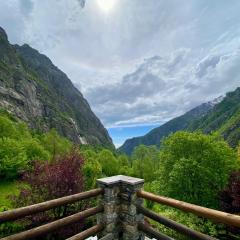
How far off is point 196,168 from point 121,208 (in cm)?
2405

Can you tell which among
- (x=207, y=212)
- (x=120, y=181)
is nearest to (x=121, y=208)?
(x=120, y=181)

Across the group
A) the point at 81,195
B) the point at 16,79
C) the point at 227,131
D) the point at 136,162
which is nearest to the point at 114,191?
the point at 81,195

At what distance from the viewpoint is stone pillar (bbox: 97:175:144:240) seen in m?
7.02

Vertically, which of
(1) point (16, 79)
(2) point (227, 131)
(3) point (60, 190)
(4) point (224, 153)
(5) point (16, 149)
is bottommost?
(3) point (60, 190)

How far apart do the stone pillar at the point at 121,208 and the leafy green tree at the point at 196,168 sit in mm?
22656

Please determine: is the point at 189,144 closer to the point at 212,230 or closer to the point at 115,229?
the point at 212,230

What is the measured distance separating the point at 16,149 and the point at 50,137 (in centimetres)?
2548

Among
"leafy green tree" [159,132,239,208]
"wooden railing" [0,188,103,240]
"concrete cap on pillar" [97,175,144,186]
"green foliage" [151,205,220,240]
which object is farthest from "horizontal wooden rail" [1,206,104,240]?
"leafy green tree" [159,132,239,208]

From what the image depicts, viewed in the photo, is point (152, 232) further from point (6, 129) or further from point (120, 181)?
point (6, 129)

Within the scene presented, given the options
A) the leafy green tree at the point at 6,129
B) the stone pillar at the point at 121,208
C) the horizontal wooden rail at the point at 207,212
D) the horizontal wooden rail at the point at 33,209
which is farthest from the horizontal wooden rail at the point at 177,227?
the leafy green tree at the point at 6,129

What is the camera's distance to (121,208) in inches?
288

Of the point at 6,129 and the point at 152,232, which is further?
the point at 6,129

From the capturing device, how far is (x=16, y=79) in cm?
15525

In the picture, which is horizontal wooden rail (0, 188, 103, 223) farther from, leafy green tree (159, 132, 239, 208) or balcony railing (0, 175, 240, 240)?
leafy green tree (159, 132, 239, 208)
